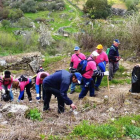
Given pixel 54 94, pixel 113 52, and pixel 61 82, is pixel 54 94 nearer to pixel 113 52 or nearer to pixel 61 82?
pixel 61 82

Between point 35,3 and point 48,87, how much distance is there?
5761 centimetres

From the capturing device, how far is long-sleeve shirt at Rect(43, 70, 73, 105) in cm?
473

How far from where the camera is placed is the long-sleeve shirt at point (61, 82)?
15.5ft

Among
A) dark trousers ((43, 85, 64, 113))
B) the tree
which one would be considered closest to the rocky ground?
dark trousers ((43, 85, 64, 113))

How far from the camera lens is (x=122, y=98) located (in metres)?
5.87

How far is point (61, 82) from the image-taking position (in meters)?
4.99

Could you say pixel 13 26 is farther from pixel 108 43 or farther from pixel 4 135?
pixel 4 135

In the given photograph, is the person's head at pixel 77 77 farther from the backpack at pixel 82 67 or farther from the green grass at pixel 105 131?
the backpack at pixel 82 67

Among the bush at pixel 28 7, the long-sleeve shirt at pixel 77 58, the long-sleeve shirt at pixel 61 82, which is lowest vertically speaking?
the long-sleeve shirt at pixel 61 82

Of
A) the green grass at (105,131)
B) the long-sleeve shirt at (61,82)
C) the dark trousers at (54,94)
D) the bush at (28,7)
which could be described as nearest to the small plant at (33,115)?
the dark trousers at (54,94)

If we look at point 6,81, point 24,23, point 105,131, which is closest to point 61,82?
point 105,131

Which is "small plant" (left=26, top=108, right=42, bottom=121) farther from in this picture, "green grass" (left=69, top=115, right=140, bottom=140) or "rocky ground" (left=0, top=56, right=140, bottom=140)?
"green grass" (left=69, top=115, right=140, bottom=140)

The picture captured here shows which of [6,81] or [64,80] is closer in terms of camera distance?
[64,80]

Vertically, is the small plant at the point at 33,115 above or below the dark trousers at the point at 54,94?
below
